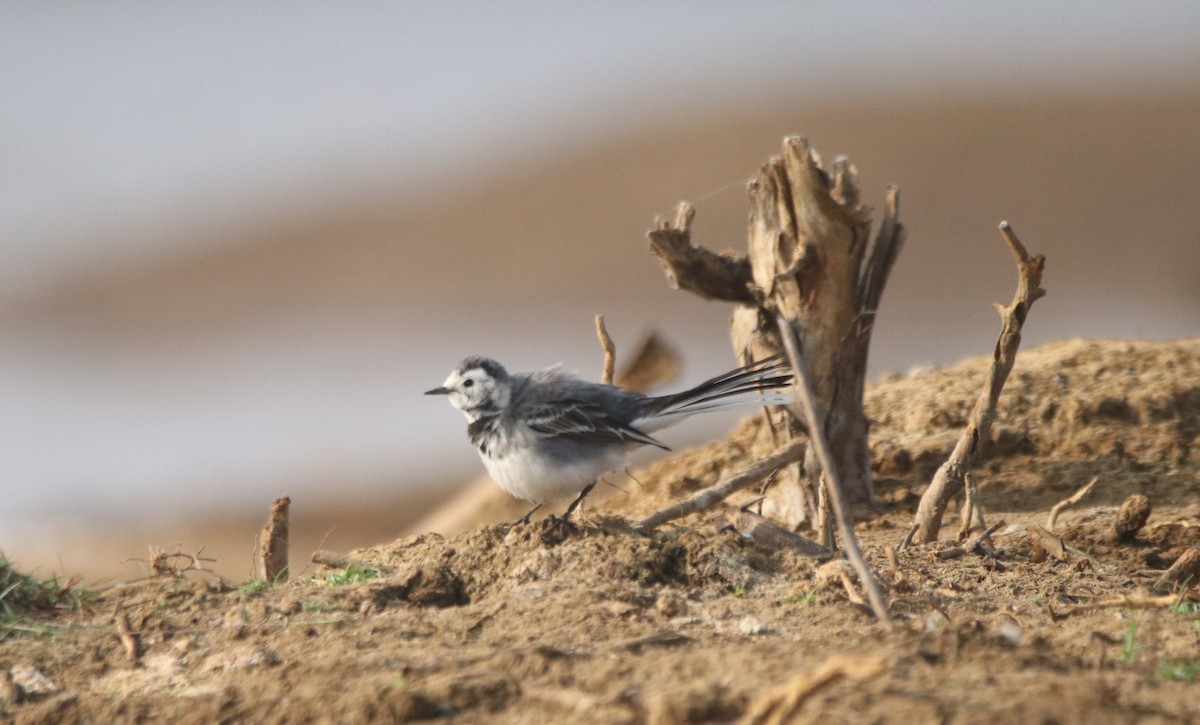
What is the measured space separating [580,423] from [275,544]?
153 cm

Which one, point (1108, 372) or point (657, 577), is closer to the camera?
point (657, 577)

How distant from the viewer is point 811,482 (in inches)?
283

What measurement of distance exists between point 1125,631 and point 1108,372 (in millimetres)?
4380

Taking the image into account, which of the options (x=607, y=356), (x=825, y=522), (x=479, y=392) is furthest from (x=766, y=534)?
(x=607, y=356)

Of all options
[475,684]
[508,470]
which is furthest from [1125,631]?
[508,470]

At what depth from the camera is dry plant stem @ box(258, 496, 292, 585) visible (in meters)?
6.11

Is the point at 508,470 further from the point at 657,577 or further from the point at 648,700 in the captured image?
the point at 648,700

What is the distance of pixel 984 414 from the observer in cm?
623

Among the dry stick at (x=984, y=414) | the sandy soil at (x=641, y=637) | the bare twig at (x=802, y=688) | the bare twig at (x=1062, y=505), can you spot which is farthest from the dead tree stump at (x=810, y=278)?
the bare twig at (x=802, y=688)

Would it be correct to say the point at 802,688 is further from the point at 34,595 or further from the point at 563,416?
the point at 34,595

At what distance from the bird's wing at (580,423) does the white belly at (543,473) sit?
0.10 m

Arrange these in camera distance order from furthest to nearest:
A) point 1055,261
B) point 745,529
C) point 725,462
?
1. point 1055,261
2. point 725,462
3. point 745,529

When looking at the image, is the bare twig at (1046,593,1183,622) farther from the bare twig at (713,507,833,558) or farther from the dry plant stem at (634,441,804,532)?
the dry plant stem at (634,441,804,532)

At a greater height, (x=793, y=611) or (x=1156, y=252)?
(x=1156, y=252)
